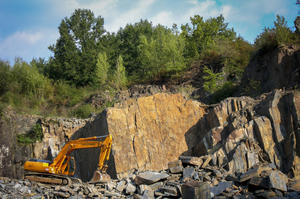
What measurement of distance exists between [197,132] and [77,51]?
24.0 meters

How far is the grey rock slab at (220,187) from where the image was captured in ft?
27.2

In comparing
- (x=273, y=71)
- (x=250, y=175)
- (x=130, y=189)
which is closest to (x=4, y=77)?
(x=130, y=189)

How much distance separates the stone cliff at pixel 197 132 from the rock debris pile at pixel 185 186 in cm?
95

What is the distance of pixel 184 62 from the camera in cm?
2939

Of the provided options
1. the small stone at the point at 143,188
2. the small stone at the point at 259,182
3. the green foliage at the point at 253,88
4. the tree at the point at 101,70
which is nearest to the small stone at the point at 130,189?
the small stone at the point at 143,188

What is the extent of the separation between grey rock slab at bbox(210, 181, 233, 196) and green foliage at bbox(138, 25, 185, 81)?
1978cm

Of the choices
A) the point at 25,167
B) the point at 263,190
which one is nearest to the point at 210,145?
the point at 263,190

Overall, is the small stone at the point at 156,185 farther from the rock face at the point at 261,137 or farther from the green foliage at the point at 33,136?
the green foliage at the point at 33,136

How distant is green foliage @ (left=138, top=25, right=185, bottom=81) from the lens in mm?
29047

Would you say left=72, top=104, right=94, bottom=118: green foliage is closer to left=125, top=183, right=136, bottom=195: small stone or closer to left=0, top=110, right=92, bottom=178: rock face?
left=0, top=110, right=92, bottom=178: rock face

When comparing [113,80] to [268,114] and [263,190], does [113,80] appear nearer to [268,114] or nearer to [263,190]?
[268,114]

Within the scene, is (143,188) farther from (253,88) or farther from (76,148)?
(253,88)

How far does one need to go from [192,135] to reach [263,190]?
6605mm

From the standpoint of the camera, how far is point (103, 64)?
32.3 meters
